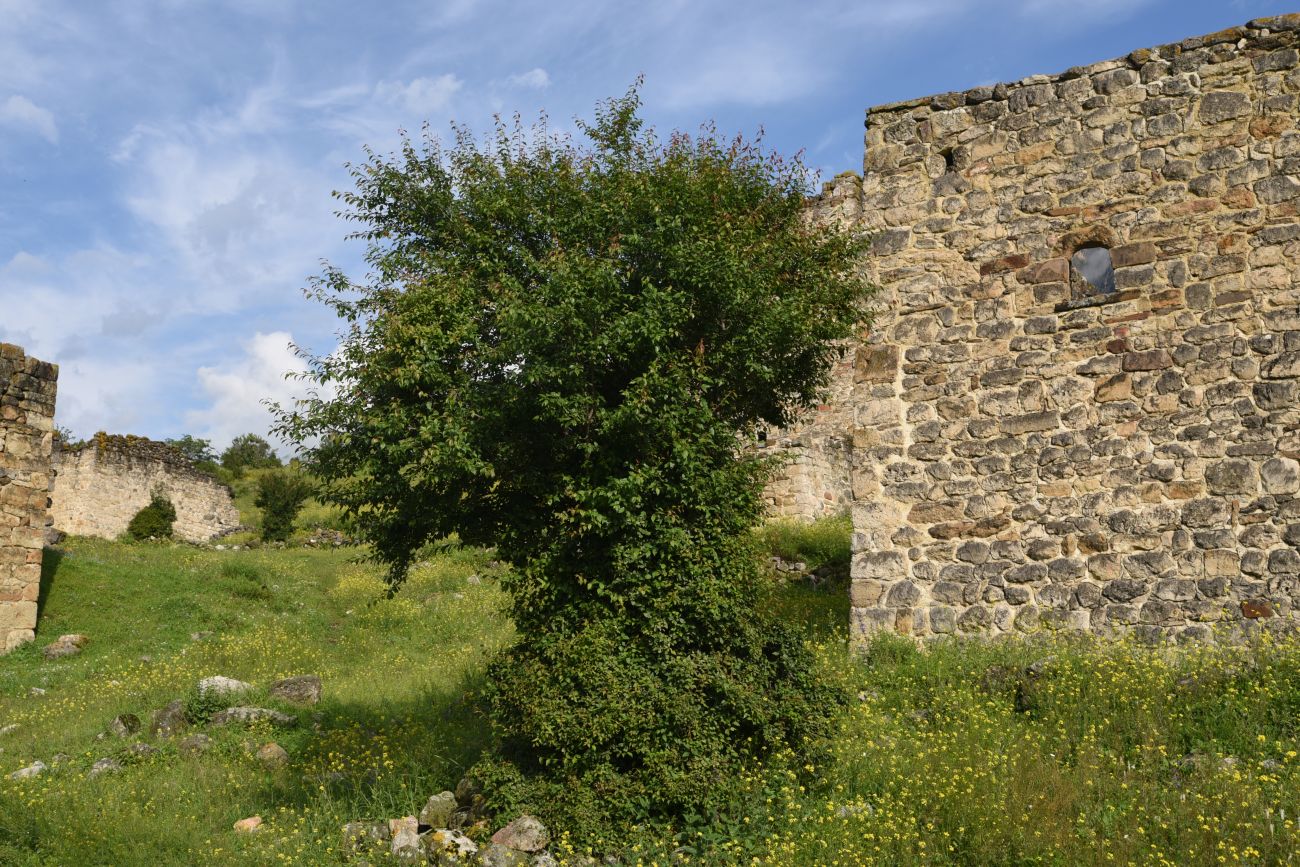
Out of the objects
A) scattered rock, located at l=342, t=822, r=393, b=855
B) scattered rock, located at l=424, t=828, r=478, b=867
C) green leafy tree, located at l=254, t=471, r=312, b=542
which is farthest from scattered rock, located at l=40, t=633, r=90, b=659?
green leafy tree, located at l=254, t=471, r=312, b=542

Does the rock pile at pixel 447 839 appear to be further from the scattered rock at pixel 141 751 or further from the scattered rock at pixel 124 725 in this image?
the scattered rock at pixel 124 725

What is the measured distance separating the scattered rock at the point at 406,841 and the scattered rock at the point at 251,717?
10.5ft

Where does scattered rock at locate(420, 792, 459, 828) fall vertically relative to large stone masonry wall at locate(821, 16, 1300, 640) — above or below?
below

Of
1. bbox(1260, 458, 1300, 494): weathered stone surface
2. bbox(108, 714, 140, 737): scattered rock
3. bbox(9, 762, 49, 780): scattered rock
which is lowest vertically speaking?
bbox(9, 762, 49, 780): scattered rock

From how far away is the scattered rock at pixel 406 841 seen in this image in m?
6.55

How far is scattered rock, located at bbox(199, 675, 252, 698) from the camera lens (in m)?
10.2

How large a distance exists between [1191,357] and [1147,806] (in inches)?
171

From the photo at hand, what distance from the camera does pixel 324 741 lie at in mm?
9148

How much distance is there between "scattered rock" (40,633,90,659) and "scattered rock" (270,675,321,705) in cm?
477

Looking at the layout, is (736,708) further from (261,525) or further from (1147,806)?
(261,525)

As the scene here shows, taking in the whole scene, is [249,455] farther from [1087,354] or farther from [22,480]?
[1087,354]

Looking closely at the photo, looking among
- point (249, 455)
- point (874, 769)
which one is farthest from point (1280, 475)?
point (249, 455)

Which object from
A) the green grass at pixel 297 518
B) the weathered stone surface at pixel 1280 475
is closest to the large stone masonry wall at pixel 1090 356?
the weathered stone surface at pixel 1280 475

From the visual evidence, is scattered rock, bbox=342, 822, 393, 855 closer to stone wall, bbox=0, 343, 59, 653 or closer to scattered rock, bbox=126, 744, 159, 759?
scattered rock, bbox=126, 744, 159, 759
